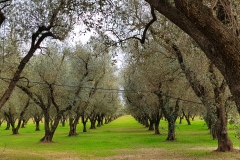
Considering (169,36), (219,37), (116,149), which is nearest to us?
(219,37)

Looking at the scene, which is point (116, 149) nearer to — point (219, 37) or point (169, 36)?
point (169, 36)

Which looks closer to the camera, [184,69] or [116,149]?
[184,69]

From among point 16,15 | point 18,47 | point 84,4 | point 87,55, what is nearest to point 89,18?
point 84,4

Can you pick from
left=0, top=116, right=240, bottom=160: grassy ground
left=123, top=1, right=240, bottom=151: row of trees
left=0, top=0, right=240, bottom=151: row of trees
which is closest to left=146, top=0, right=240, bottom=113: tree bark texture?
left=0, top=0, right=240, bottom=151: row of trees

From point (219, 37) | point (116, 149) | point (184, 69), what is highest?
point (184, 69)

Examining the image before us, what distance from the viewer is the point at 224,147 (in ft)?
60.3

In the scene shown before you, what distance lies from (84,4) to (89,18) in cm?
111

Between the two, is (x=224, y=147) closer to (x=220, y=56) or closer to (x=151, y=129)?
(x=220, y=56)

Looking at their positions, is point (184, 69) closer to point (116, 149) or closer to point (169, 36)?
point (169, 36)

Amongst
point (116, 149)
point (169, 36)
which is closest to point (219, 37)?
point (169, 36)

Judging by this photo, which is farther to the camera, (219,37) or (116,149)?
(116,149)

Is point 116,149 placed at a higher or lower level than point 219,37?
lower

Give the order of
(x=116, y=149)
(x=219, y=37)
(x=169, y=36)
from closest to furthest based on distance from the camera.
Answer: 1. (x=219, y=37)
2. (x=169, y=36)
3. (x=116, y=149)

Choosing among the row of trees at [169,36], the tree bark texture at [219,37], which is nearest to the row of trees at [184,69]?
the row of trees at [169,36]
